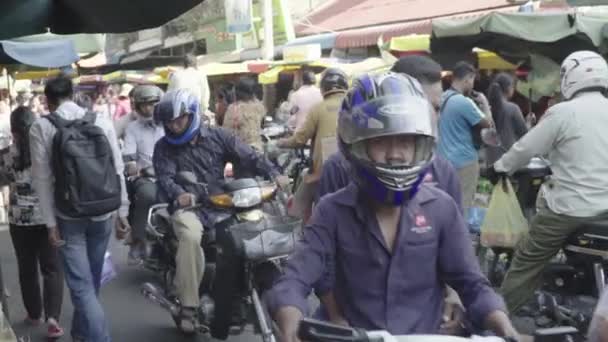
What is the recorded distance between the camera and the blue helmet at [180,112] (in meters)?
6.66

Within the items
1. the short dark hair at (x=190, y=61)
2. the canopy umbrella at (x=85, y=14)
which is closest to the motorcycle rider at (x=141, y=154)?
the short dark hair at (x=190, y=61)

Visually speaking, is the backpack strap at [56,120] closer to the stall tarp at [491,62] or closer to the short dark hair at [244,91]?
the short dark hair at [244,91]

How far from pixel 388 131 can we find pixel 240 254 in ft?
9.10

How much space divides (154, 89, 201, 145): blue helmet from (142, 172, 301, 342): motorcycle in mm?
466

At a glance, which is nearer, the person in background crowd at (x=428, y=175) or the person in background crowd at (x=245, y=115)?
the person in background crowd at (x=428, y=175)

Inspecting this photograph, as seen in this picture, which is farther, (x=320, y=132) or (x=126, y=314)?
(x=126, y=314)

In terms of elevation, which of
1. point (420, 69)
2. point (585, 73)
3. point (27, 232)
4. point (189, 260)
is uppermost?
point (420, 69)

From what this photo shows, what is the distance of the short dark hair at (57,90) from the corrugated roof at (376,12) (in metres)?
16.6

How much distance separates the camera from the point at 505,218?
6.52m

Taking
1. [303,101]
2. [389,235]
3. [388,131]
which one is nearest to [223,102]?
[303,101]

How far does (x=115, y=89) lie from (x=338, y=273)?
83.2ft

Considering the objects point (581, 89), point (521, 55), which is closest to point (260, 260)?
point (581, 89)

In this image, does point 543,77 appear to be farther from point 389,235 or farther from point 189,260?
point 389,235

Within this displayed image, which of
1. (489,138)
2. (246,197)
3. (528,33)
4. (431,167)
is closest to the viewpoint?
(431,167)
